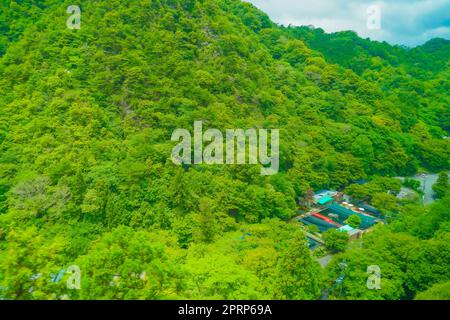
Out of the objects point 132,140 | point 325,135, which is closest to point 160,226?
point 132,140

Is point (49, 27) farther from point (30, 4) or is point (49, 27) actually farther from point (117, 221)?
point (117, 221)

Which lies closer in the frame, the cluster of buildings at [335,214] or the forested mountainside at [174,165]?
the forested mountainside at [174,165]

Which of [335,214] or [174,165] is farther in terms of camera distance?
[335,214]

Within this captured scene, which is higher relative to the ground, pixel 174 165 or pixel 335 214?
pixel 174 165

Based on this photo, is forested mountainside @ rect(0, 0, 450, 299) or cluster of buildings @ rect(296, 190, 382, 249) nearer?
forested mountainside @ rect(0, 0, 450, 299)

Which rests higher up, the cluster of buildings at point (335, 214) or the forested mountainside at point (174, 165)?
the forested mountainside at point (174, 165)

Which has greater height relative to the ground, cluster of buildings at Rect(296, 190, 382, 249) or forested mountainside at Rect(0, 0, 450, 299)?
forested mountainside at Rect(0, 0, 450, 299)
